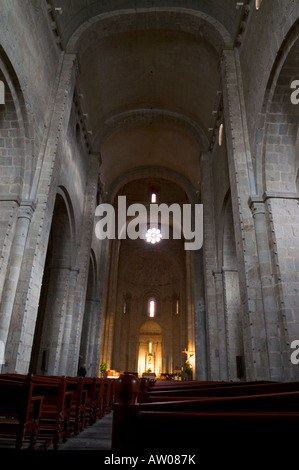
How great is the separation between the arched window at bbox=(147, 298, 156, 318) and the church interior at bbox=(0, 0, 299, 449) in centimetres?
690

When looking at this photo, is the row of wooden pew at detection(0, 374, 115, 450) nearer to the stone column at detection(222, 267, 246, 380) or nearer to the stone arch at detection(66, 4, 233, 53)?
the stone column at detection(222, 267, 246, 380)

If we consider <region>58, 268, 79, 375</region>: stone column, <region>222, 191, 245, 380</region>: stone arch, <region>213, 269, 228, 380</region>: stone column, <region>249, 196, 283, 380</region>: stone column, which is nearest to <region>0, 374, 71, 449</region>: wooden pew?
<region>249, 196, 283, 380</region>: stone column

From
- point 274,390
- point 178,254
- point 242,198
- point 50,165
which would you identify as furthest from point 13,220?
point 178,254

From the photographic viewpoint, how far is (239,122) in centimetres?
974

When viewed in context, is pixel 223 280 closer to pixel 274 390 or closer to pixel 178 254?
pixel 274 390

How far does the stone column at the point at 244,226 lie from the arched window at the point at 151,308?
22.4 m

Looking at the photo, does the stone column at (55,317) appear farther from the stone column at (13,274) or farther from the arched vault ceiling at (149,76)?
the arched vault ceiling at (149,76)

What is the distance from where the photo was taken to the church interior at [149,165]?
7.50 m

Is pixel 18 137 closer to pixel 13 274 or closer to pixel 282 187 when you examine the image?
pixel 13 274

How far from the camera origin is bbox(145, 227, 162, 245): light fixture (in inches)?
1061

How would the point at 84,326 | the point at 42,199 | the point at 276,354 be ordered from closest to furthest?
the point at 276,354 → the point at 42,199 → the point at 84,326

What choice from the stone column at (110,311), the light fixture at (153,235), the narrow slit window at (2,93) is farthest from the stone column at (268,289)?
the light fixture at (153,235)

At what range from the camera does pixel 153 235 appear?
27.1m

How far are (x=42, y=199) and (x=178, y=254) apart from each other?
19.8 m
